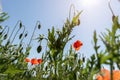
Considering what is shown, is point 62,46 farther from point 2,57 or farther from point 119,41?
point 119,41

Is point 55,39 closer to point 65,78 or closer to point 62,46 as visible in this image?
point 62,46

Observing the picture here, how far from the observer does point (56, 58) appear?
1.90 metres

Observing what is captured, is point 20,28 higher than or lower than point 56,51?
higher

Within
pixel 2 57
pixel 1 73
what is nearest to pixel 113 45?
pixel 1 73

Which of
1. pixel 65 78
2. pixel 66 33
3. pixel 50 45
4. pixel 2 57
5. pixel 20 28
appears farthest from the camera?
pixel 20 28

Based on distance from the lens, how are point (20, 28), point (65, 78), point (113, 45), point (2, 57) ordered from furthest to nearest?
point (20, 28) → point (65, 78) → point (2, 57) → point (113, 45)

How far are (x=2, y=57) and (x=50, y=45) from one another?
360mm

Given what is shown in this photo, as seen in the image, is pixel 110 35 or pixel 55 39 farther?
pixel 55 39

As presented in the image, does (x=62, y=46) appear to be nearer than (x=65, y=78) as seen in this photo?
Yes

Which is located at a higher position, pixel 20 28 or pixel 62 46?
pixel 20 28

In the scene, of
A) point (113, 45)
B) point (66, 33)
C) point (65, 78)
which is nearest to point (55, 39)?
point (66, 33)

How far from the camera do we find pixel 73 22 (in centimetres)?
213

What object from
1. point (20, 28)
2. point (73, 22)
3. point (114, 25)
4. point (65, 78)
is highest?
point (20, 28)

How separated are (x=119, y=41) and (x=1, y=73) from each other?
0.94 metres
